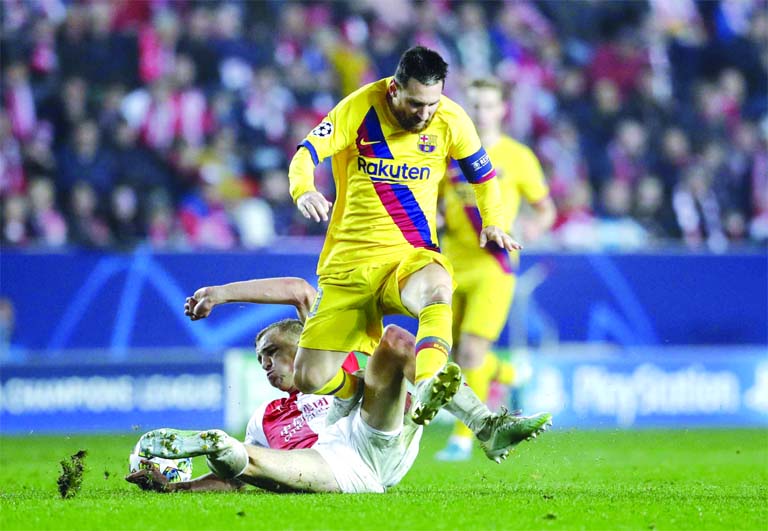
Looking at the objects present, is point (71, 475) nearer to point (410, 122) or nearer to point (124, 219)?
point (410, 122)

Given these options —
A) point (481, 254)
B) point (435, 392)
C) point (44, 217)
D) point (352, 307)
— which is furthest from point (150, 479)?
point (44, 217)

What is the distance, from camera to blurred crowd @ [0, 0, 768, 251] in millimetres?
14820

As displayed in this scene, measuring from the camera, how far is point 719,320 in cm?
1530

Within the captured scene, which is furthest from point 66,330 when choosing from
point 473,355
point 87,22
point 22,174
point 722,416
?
point 722,416

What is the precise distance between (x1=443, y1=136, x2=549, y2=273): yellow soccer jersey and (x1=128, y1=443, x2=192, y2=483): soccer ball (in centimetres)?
382

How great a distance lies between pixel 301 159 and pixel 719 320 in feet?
30.7

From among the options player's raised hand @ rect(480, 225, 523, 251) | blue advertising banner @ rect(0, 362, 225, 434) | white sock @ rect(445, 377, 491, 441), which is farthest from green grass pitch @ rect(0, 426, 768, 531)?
blue advertising banner @ rect(0, 362, 225, 434)

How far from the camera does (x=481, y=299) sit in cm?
1041

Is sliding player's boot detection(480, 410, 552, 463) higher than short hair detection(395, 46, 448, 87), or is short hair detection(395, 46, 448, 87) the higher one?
short hair detection(395, 46, 448, 87)

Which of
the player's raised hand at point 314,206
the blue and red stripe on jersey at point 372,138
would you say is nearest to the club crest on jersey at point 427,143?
the blue and red stripe on jersey at point 372,138

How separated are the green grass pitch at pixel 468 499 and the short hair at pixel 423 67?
2234 mm

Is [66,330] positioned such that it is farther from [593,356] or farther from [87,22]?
[593,356]

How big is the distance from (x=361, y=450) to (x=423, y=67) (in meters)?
2.07

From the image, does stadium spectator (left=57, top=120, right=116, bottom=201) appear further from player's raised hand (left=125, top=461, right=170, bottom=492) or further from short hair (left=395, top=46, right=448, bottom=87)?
short hair (left=395, top=46, right=448, bottom=87)
